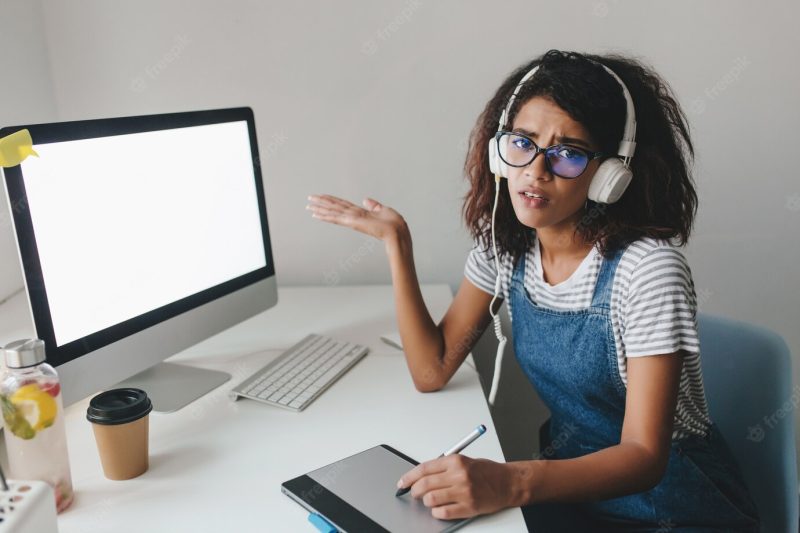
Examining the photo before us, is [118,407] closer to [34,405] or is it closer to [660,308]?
[34,405]

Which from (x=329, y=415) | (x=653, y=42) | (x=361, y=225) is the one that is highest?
(x=653, y=42)

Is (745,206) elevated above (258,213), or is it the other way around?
(258,213)

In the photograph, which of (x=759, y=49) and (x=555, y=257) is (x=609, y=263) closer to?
(x=555, y=257)

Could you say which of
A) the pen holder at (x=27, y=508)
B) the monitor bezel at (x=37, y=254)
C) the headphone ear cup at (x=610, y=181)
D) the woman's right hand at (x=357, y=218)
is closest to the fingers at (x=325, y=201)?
the woman's right hand at (x=357, y=218)

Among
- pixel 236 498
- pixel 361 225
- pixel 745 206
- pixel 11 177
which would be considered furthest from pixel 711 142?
pixel 11 177

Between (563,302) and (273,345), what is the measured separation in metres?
0.63

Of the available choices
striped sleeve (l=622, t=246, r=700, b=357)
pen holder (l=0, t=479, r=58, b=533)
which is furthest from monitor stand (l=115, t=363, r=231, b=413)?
striped sleeve (l=622, t=246, r=700, b=357)

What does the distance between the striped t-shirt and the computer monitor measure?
613 mm

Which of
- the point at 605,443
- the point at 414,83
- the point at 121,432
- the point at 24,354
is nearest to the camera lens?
the point at 24,354

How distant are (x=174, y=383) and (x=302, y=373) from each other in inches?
9.3

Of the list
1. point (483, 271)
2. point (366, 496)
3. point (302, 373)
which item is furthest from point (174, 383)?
point (483, 271)

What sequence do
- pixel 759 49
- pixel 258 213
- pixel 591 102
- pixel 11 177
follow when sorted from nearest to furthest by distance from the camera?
pixel 11 177 < pixel 591 102 < pixel 258 213 < pixel 759 49

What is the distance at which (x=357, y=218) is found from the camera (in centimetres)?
134

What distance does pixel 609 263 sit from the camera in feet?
3.80
